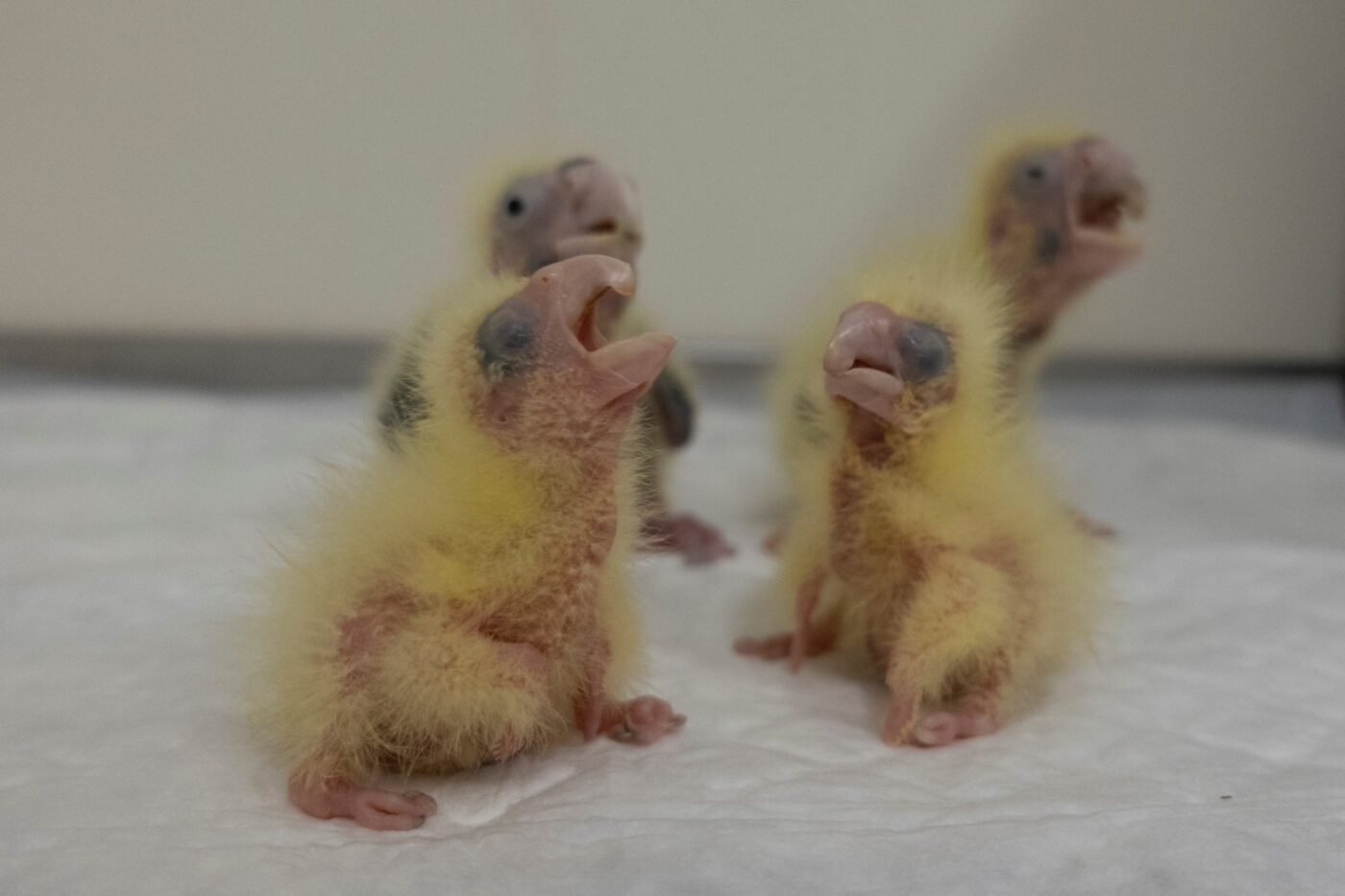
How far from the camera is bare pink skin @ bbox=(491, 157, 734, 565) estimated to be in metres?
1.33

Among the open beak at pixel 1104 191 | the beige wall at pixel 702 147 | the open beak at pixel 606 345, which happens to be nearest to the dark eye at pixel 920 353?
the open beak at pixel 606 345

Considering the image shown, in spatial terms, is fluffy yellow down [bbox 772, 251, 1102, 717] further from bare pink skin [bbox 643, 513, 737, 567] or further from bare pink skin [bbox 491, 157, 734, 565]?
bare pink skin [bbox 643, 513, 737, 567]

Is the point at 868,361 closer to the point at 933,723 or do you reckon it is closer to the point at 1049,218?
the point at 933,723

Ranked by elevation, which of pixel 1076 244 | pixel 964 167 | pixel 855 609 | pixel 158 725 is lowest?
pixel 158 725

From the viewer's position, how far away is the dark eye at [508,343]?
0.83 m

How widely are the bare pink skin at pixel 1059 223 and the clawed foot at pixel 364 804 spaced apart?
987 millimetres

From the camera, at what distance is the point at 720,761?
3.06 ft

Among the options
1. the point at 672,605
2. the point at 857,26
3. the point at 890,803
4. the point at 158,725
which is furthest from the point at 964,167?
the point at 158,725

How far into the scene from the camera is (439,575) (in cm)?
83

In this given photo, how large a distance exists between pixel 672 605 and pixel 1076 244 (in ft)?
2.35

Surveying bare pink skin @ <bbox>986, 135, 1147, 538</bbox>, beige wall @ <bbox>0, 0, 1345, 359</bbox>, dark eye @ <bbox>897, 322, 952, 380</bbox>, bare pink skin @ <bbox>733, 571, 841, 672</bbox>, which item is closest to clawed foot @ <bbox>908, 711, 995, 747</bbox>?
bare pink skin @ <bbox>733, 571, 841, 672</bbox>

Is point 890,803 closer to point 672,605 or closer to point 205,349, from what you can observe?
point 672,605

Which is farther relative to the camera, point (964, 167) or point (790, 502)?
point (964, 167)

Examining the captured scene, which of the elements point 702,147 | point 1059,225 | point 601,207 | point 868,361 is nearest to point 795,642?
point 868,361
